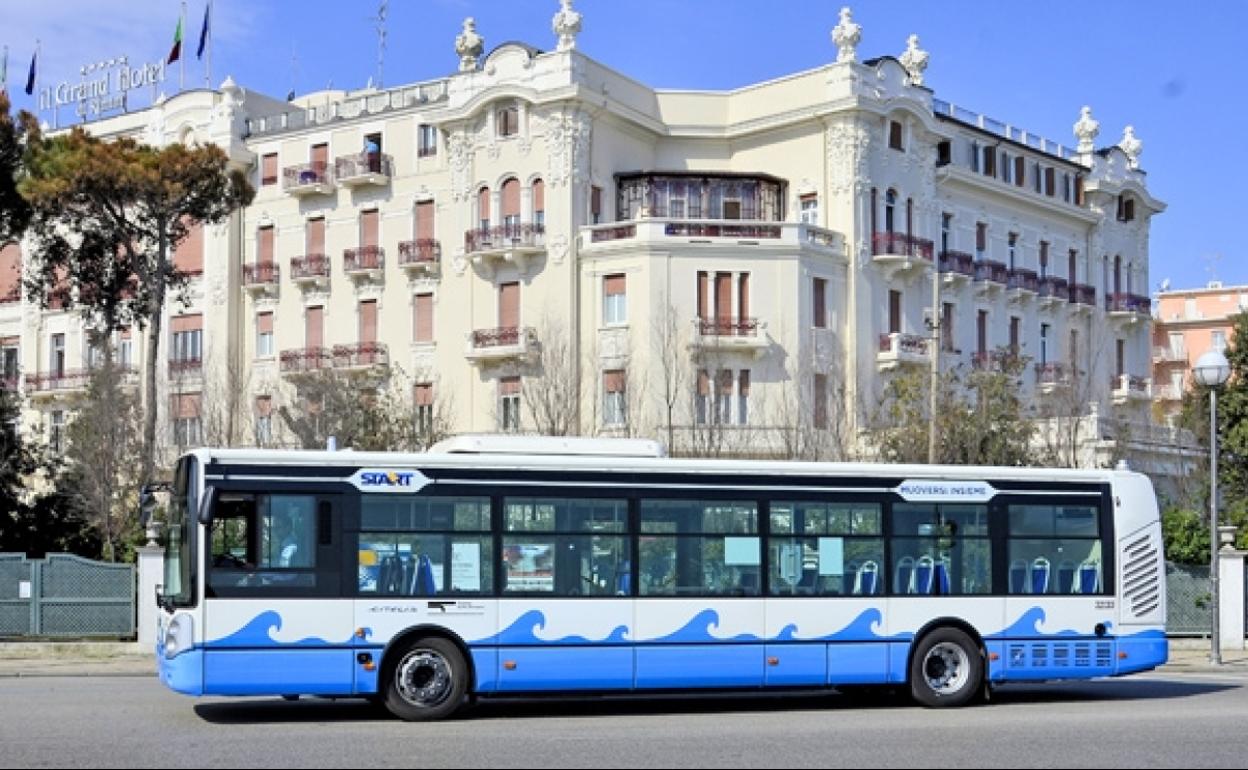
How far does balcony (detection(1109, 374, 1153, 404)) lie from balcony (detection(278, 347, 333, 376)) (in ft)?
93.3

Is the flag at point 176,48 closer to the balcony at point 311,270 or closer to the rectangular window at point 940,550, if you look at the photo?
the balcony at point 311,270

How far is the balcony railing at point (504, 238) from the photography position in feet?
168

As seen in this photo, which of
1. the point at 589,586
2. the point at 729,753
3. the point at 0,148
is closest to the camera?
the point at 729,753

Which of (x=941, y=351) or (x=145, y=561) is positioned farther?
(x=941, y=351)

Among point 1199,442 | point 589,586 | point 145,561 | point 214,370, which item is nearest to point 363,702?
point 589,586

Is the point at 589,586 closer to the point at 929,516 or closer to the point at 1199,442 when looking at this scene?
the point at 929,516

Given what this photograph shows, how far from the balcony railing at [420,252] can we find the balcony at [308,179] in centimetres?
370

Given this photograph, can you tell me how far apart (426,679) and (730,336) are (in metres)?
33.5

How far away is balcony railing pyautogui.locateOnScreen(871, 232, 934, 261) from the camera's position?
174 feet

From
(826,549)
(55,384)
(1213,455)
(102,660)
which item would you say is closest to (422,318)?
(55,384)

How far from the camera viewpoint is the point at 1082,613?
19391mm

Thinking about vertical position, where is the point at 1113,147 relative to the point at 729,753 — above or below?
above

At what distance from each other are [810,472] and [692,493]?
4.52 ft

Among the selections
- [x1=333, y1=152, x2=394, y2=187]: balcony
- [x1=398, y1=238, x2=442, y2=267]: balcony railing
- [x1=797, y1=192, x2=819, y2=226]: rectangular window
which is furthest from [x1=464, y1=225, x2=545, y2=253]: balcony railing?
[x1=797, y1=192, x2=819, y2=226]: rectangular window
